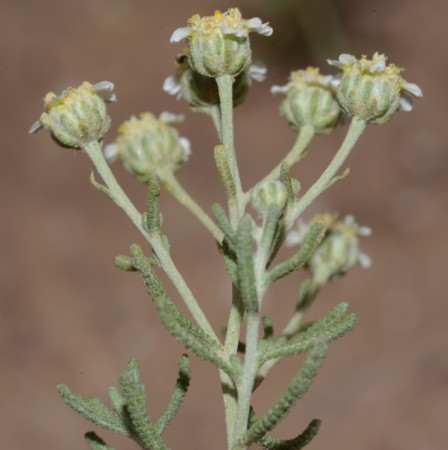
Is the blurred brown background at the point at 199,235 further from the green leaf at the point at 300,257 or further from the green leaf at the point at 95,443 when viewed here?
the green leaf at the point at 300,257

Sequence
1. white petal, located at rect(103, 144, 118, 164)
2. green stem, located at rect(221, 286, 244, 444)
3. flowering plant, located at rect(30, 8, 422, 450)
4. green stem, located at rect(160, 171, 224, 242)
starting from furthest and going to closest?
white petal, located at rect(103, 144, 118, 164) → green stem, located at rect(160, 171, 224, 242) → green stem, located at rect(221, 286, 244, 444) → flowering plant, located at rect(30, 8, 422, 450)

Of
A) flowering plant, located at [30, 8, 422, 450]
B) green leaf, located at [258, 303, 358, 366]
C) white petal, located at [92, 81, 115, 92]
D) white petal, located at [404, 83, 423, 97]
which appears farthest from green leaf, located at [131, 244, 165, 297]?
white petal, located at [404, 83, 423, 97]

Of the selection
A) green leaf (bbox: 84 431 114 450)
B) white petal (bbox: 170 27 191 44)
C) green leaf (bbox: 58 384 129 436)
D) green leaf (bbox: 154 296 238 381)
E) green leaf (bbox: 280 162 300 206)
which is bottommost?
green leaf (bbox: 84 431 114 450)

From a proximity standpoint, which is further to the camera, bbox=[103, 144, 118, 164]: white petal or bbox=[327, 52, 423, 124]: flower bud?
bbox=[103, 144, 118, 164]: white petal

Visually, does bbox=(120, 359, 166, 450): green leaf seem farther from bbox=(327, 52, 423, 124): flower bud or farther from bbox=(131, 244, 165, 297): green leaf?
bbox=(327, 52, 423, 124): flower bud

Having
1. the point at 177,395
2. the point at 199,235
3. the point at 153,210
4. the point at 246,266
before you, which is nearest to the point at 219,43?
the point at 153,210
